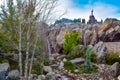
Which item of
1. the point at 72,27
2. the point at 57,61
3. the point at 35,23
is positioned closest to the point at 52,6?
the point at 35,23

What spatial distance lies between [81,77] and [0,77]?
21.6 ft

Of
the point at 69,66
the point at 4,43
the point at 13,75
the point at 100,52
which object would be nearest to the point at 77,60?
the point at 69,66

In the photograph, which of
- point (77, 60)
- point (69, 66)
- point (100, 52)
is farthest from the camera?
point (100, 52)

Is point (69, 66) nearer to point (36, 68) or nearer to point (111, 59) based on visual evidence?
point (36, 68)

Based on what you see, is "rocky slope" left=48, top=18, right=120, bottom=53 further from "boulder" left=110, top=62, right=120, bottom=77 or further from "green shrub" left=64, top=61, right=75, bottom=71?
"boulder" left=110, top=62, right=120, bottom=77

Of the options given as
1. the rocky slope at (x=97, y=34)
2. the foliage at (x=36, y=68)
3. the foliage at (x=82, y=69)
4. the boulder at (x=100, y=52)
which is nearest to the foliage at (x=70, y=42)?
the boulder at (x=100, y=52)

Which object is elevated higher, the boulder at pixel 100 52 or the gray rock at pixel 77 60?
the boulder at pixel 100 52

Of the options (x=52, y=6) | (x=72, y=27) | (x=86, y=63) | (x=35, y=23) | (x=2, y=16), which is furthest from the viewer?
(x=72, y=27)

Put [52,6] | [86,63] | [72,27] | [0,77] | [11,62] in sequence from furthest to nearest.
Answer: [72,27] → [86,63] → [11,62] → [0,77] → [52,6]

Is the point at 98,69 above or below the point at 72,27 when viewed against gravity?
below

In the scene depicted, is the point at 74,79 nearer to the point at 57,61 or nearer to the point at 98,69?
the point at 98,69

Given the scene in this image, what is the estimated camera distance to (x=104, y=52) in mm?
23703

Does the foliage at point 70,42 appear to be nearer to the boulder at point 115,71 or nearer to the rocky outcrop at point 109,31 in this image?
the rocky outcrop at point 109,31

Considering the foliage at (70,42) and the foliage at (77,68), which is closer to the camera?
the foliage at (77,68)
